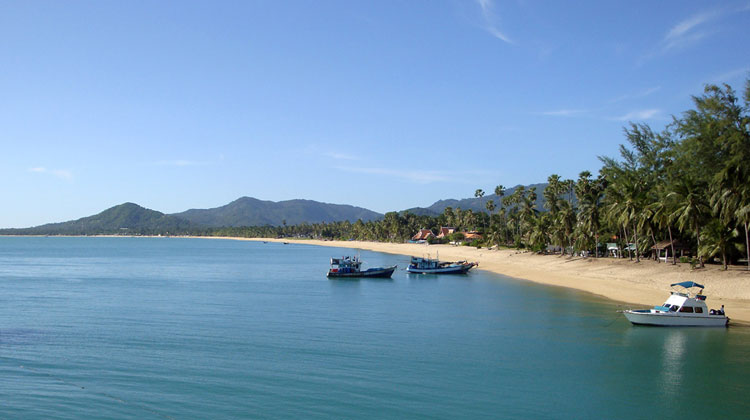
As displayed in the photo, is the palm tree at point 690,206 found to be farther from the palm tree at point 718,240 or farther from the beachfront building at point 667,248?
the beachfront building at point 667,248

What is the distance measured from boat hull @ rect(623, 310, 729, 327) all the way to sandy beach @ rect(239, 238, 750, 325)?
1.94 m

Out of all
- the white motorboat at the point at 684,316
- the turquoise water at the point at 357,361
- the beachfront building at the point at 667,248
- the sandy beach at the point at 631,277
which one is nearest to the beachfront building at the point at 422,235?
the sandy beach at the point at 631,277

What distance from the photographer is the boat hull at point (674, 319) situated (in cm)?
3306

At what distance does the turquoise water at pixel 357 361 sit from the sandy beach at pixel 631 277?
577cm

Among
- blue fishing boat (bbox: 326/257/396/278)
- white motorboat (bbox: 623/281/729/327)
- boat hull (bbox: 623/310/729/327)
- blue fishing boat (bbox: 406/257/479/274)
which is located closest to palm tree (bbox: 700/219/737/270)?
white motorboat (bbox: 623/281/729/327)

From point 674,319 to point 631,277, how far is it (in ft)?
77.6

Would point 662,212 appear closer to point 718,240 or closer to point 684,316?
point 718,240

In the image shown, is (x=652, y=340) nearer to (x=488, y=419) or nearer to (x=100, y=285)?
(x=488, y=419)

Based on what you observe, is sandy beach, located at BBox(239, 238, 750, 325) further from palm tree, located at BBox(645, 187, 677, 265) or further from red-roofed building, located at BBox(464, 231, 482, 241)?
red-roofed building, located at BBox(464, 231, 482, 241)

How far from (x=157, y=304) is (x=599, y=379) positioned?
34.5 m

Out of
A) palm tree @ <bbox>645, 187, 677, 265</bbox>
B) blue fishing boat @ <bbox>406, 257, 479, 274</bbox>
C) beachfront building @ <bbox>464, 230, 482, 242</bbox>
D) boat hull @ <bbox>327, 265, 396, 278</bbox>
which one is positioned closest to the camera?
palm tree @ <bbox>645, 187, 677, 265</bbox>

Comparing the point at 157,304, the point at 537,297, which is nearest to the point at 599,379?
the point at 537,297

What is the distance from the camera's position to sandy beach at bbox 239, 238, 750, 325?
4225cm

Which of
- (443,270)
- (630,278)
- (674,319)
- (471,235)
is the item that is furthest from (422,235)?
(674,319)
